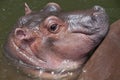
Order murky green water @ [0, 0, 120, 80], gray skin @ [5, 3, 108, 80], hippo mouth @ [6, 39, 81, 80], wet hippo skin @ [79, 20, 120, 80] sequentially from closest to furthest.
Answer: wet hippo skin @ [79, 20, 120, 80] < gray skin @ [5, 3, 108, 80] < hippo mouth @ [6, 39, 81, 80] < murky green water @ [0, 0, 120, 80]

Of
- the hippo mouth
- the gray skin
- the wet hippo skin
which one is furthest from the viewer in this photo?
the hippo mouth

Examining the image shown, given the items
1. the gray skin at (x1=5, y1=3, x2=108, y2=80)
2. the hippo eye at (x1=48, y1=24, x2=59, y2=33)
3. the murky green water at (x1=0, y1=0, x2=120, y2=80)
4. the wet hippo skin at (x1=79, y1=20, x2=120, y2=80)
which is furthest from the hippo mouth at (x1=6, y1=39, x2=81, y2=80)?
the murky green water at (x1=0, y1=0, x2=120, y2=80)

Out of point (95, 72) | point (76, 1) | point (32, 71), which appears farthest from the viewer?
point (76, 1)

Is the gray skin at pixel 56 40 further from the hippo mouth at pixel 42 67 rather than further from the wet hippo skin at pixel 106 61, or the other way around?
the wet hippo skin at pixel 106 61

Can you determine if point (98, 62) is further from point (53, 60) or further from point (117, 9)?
point (117, 9)

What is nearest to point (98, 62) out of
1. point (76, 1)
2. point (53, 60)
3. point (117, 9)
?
point (53, 60)

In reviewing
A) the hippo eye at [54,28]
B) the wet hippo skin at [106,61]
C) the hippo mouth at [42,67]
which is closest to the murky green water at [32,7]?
the hippo mouth at [42,67]

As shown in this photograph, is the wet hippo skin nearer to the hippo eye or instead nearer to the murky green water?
the hippo eye
